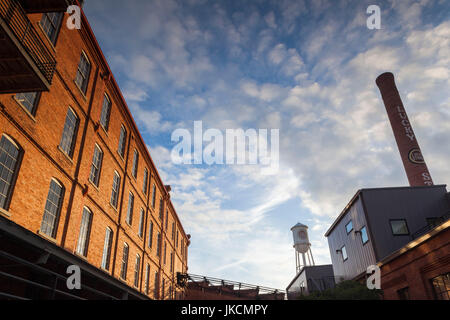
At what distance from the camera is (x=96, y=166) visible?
15.6 meters

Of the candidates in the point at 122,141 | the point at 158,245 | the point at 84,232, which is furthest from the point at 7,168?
the point at 158,245

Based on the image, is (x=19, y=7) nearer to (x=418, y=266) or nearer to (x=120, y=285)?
(x=120, y=285)

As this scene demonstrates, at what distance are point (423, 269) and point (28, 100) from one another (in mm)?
17602

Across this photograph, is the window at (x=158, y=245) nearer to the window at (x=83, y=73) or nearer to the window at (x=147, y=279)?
the window at (x=147, y=279)

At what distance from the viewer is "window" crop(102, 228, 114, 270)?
15.7 metres

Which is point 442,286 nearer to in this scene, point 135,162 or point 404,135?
point 135,162

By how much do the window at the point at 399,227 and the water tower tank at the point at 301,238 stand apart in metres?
19.4

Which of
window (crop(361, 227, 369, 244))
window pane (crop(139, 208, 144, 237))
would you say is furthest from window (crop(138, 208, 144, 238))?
window (crop(361, 227, 369, 244))

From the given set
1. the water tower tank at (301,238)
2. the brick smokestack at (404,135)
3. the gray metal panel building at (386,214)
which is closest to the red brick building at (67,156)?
the gray metal panel building at (386,214)

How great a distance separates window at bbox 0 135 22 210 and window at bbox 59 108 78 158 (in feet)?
8.72

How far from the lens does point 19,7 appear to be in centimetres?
868
